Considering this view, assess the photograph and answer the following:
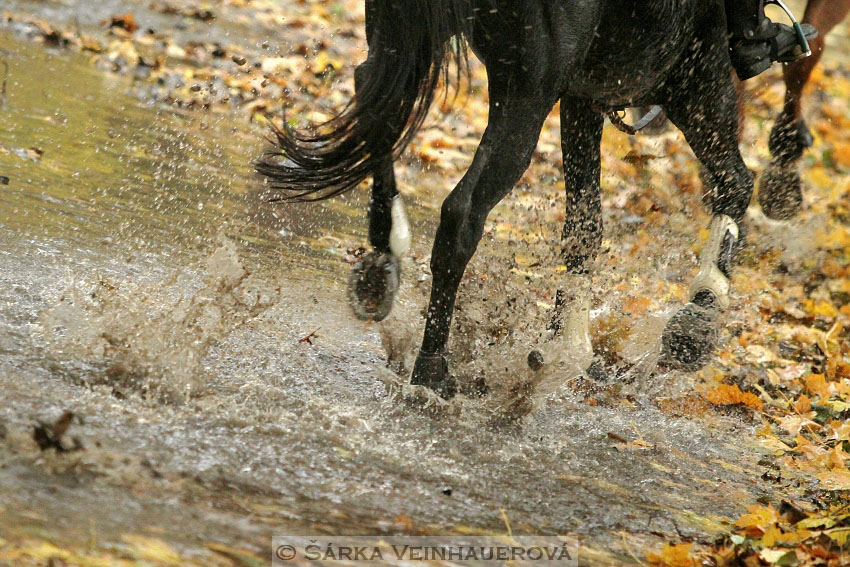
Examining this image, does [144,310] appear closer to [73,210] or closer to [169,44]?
[73,210]

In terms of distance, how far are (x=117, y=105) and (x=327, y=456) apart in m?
4.99

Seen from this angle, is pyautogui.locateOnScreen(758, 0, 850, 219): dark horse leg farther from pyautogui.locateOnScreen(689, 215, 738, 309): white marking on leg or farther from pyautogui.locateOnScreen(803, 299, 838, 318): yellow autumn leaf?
pyautogui.locateOnScreen(689, 215, 738, 309): white marking on leg

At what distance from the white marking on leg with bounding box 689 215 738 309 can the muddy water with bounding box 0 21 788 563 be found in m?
0.43

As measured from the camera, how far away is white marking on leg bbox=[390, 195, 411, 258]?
175 inches

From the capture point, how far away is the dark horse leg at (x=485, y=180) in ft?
11.8

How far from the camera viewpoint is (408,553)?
258 centimetres

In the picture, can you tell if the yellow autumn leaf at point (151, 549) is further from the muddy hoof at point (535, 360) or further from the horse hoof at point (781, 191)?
the horse hoof at point (781, 191)

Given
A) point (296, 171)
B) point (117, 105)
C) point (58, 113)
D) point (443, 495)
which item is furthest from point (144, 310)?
point (117, 105)

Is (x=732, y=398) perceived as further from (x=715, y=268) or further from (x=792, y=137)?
(x=792, y=137)

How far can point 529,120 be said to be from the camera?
3619 millimetres

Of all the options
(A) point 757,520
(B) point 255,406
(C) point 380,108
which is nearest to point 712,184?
(C) point 380,108

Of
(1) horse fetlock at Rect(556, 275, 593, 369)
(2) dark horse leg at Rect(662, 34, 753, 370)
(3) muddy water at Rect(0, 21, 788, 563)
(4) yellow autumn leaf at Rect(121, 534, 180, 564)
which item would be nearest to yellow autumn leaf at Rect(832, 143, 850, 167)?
(3) muddy water at Rect(0, 21, 788, 563)

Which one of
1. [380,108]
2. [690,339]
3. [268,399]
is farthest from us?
[690,339]

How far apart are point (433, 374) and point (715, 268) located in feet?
4.85
